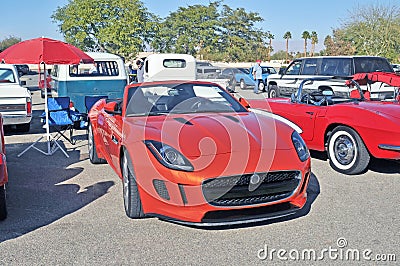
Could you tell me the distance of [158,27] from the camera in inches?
1422

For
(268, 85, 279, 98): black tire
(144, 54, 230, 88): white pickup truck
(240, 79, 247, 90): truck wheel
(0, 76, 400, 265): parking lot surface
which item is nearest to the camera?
(0, 76, 400, 265): parking lot surface

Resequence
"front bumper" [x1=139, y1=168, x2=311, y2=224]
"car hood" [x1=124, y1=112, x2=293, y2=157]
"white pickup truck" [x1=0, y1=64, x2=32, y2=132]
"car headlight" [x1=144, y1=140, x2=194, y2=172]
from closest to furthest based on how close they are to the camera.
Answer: "front bumper" [x1=139, y1=168, x2=311, y2=224]
"car headlight" [x1=144, y1=140, x2=194, y2=172]
"car hood" [x1=124, y1=112, x2=293, y2=157]
"white pickup truck" [x1=0, y1=64, x2=32, y2=132]

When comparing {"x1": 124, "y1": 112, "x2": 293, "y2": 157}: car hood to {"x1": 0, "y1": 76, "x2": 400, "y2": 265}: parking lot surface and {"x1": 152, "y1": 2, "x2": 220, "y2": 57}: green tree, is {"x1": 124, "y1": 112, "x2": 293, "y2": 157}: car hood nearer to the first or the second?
{"x1": 0, "y1": 76, "x2": 400, "y2": 265}: parking lot surface

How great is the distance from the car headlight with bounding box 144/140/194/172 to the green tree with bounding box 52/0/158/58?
3136cm

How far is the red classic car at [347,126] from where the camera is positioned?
5.75 meters

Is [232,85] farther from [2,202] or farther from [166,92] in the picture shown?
[2,202]

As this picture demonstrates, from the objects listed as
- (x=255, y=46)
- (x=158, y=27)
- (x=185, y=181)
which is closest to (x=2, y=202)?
(x=185, y=181)

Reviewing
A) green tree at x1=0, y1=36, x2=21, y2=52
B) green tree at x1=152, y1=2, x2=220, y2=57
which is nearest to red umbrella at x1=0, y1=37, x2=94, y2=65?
green tree at x1=152, y1=2, x2=220, y2=57

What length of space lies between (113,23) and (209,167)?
32.7m

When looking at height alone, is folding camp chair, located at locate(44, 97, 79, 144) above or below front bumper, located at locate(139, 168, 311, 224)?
above

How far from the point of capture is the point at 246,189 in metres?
3.96

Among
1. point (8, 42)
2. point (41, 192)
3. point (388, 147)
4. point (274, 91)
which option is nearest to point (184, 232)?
point (41, 192)

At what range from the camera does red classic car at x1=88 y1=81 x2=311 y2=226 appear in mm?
3916

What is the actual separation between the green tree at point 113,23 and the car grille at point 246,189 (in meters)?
31.8
